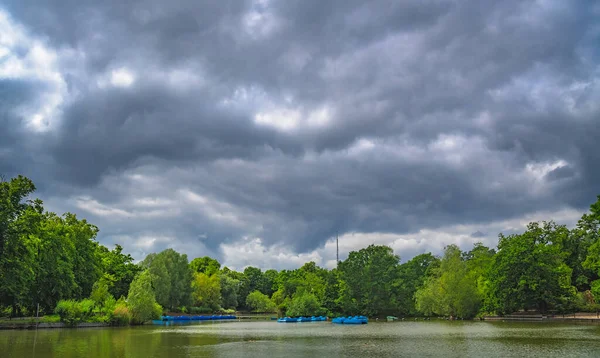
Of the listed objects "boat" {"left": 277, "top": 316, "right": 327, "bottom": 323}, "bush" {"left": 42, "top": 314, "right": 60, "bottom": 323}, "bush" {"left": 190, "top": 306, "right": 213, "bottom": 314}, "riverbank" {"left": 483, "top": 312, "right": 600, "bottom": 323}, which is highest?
"bush" {"left": 42, "top": 314, "right": 60, "bottom": 323}

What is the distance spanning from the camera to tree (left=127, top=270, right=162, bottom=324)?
252 ft

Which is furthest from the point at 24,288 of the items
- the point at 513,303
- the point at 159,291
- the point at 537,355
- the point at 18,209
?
the point at 513,303

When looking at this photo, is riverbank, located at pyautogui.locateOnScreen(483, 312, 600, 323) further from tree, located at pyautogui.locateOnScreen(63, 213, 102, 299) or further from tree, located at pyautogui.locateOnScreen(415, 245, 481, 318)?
tree, located at pyautogui.locateOnScreen(63, 213, 102, 299)

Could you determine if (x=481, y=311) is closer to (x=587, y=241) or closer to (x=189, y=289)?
(x=587, y=241)

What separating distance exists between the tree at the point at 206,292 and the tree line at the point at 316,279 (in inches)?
11.5

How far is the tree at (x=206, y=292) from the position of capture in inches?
5413

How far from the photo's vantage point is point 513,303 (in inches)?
3410

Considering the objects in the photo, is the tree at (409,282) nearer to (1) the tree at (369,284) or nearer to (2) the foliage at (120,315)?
(1) the tree at (369,284)

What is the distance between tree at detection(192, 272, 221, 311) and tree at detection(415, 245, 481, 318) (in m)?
61.2

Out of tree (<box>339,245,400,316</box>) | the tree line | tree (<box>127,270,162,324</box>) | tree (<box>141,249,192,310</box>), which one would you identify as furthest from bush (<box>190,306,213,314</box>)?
tree (<box>127,270,162,324</box>)

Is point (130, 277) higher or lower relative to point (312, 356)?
higher

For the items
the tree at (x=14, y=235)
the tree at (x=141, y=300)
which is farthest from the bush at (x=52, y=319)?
the tree at (x=141, y=300)

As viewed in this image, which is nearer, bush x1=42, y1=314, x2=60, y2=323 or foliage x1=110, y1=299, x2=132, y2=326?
bush x1=42, y1=314, x2=60, y2=323

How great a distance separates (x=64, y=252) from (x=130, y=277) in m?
31.6
